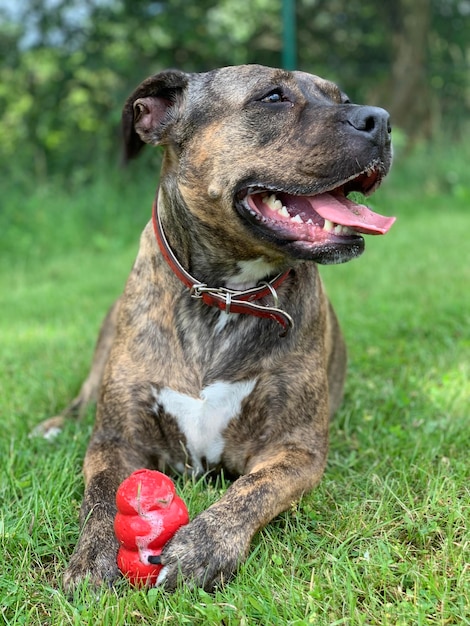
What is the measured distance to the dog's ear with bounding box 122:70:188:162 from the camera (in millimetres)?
3238

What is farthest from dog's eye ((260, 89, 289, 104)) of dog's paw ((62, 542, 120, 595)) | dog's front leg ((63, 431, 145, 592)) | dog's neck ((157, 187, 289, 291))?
dog's paw ((62, 542, 120, 595))

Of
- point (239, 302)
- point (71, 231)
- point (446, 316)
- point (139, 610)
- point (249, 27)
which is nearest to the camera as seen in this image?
point (139, 610)

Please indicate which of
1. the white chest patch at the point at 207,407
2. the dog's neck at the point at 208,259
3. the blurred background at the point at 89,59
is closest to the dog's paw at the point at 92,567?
the white chest patch at the point at 207,407

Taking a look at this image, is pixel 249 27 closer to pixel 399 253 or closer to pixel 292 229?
pixel 399 253

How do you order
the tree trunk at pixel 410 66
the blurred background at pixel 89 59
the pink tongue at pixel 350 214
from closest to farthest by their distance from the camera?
the pink tongue at pixel 350 214 < the blurred background at pixel 89 59 < the tree trunk at pixel 410 66

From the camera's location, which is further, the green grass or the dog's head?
the dog's head

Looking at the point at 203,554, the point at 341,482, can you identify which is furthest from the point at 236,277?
the point at 203,554

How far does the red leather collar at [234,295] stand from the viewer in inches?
120

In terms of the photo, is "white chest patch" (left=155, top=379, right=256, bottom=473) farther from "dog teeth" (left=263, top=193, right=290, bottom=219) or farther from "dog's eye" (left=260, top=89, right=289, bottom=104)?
"dog's eye" (left=260, top=89, right=289, bottom=104)

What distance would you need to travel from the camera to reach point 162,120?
326 cm

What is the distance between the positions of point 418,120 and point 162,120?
11435 millimetres

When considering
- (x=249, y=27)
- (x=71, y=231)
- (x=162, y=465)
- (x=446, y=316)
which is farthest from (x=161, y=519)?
(x=249, y=27)

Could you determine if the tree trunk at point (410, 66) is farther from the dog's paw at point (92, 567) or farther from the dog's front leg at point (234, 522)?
the dog's paw at point (92, 567)

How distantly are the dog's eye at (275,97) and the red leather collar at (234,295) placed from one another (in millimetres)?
709
